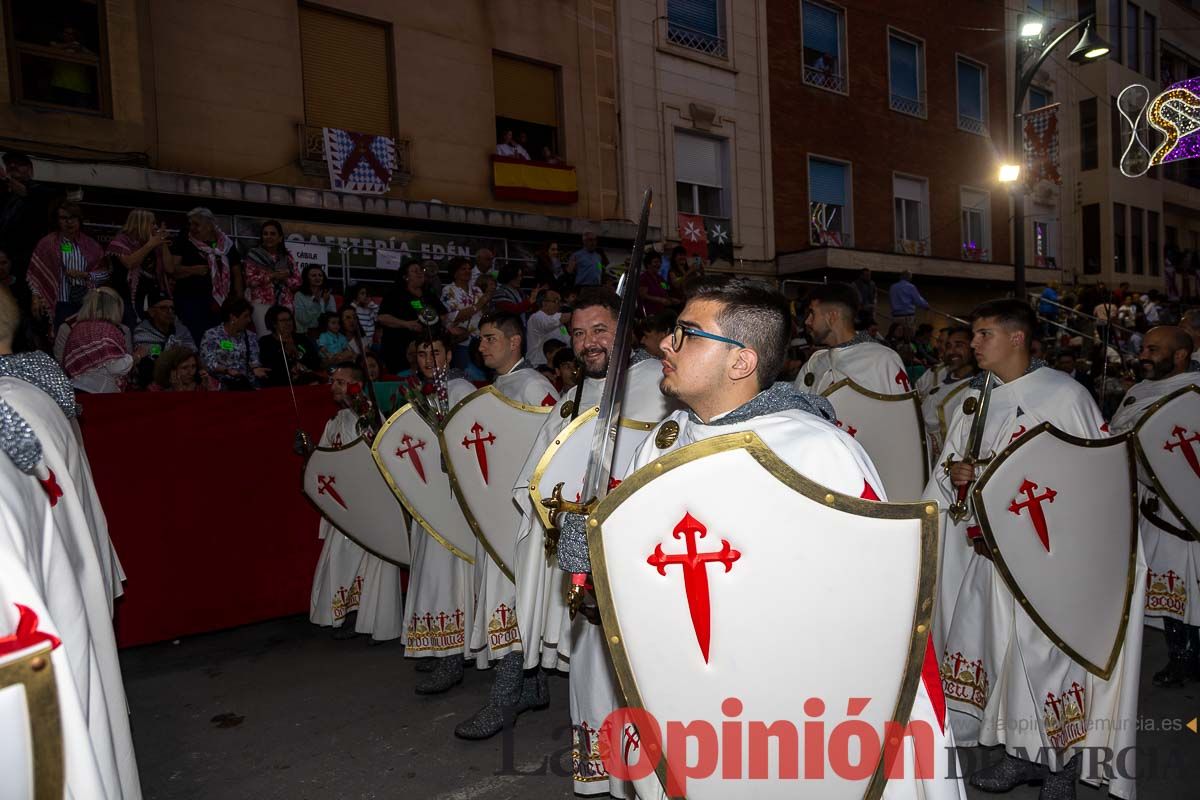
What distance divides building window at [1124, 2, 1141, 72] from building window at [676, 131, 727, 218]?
54.1 ft

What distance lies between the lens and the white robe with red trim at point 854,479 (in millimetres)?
1854

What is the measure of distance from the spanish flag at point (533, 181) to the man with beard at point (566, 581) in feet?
26.4

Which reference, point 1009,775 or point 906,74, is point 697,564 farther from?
point 906,74

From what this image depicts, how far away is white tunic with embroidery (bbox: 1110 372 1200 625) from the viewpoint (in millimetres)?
4316

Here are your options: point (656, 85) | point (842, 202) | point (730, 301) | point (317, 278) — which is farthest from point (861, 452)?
point (842, 202)

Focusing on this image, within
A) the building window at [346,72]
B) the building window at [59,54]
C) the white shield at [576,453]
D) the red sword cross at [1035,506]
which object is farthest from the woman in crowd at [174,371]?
the building window at [346,72]

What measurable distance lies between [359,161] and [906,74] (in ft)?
40.8

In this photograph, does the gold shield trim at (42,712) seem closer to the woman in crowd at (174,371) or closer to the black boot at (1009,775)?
the black boot at (1009,775)

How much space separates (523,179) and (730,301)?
9.95m

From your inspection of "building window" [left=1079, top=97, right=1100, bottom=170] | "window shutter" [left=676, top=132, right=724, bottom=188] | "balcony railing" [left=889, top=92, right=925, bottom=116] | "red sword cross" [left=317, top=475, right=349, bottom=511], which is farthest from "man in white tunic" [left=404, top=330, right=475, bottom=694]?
"building window" [left=1079, top=97, right=1100, bottom=170]

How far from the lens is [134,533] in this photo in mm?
5090

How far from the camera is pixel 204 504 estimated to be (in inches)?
211

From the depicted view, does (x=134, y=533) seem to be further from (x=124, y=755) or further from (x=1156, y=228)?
(x=1156, y=228)

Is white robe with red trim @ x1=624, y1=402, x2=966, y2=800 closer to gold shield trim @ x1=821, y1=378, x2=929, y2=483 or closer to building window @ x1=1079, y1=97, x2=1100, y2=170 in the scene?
gold shield trim @ x1=821, y1=378, x2=929, y2=483
